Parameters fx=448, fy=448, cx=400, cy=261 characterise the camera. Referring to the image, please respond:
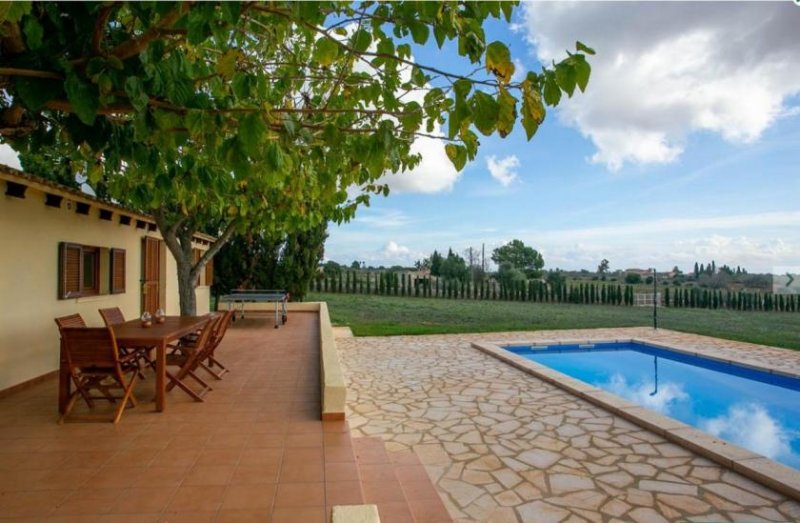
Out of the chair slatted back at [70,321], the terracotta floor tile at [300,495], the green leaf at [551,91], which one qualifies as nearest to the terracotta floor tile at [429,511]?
the terracotta floor tile at [300,495]

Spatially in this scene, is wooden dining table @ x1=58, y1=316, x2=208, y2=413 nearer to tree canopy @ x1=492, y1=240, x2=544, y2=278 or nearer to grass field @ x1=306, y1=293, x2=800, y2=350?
grass field @ x1=306, y1=293, x2=800, y2=350

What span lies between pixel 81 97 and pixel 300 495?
257 centimetres

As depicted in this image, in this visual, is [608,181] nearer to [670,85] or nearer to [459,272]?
[670,85]

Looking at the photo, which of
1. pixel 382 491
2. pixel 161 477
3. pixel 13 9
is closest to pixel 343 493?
pixel 382 491

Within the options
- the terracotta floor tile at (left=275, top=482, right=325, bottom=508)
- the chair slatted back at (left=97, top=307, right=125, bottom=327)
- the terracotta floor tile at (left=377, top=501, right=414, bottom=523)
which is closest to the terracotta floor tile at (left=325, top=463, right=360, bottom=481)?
the terracotta floor tile at (left=275, top=482, right=325, bottom=508)

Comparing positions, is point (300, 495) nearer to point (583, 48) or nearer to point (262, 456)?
point (262, 456)

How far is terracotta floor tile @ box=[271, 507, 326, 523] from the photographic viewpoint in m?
2.66

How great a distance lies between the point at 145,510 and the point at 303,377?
355 centimetres

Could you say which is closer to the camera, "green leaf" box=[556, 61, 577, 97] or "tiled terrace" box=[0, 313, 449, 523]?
"green leaf" box=[556, 61, 577, 97]

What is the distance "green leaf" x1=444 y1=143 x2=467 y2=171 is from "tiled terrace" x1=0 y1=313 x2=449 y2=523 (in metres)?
2.22

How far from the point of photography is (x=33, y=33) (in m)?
1.90

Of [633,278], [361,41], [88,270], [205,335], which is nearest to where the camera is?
[361,41]

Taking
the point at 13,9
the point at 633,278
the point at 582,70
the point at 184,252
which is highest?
the point at 13,9

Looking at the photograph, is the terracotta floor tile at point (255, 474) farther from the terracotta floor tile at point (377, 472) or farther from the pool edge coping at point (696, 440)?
the pool edge coping at point (696, 440)
